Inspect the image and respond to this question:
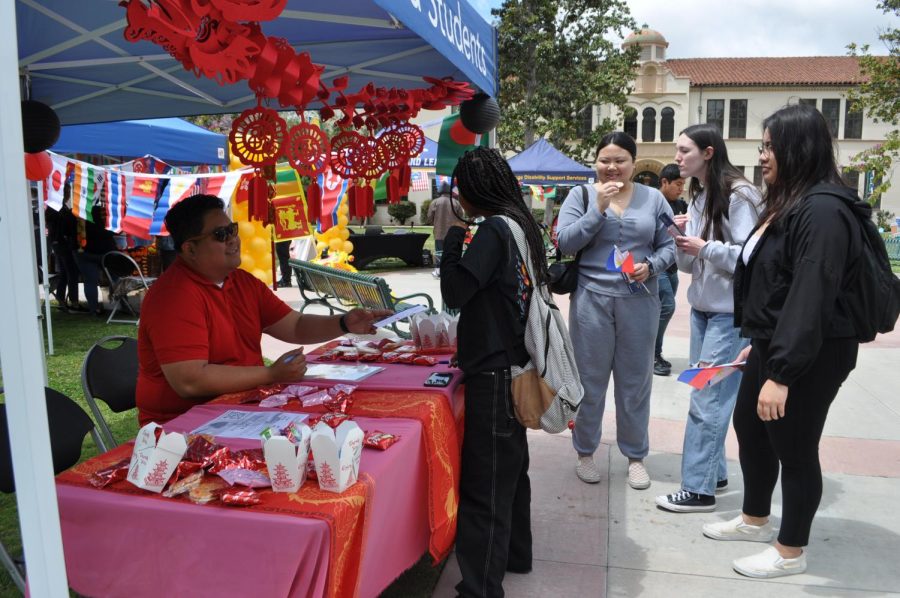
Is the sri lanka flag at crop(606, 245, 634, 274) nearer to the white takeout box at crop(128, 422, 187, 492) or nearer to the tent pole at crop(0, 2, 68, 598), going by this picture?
the white takeout box at crop(128, 422, 187, 492)

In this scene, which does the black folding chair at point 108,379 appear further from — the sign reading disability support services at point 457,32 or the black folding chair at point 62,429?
the sign reading disability support services at point 457,32

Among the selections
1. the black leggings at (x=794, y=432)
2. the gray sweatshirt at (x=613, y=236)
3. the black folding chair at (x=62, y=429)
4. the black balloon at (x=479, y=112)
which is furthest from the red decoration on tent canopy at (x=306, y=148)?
the black leggings at (x=794, y=432)

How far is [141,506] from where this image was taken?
1.68m

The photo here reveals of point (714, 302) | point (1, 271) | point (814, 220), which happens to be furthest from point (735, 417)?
point (1, 271)

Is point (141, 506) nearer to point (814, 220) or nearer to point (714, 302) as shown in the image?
point (814, 220)

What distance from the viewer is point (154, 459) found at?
1.72 m

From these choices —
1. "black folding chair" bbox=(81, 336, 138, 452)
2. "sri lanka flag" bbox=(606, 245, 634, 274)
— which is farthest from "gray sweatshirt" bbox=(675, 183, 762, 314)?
"black folding chair" bbox=(81, 336, 138, 452)

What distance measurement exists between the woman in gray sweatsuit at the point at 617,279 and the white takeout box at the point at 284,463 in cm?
222

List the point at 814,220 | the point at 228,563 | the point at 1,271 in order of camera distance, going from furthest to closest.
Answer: the point at 814,220
the point at 228,563
the point at 1,271

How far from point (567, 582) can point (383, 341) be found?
140 centimetres

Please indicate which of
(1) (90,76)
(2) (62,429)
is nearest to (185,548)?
(2) (62,429)

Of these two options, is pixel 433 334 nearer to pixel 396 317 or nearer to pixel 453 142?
pixel 396 317

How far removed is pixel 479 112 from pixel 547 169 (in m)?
10.3

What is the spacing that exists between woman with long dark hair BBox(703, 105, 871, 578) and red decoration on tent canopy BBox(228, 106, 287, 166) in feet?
7.19
